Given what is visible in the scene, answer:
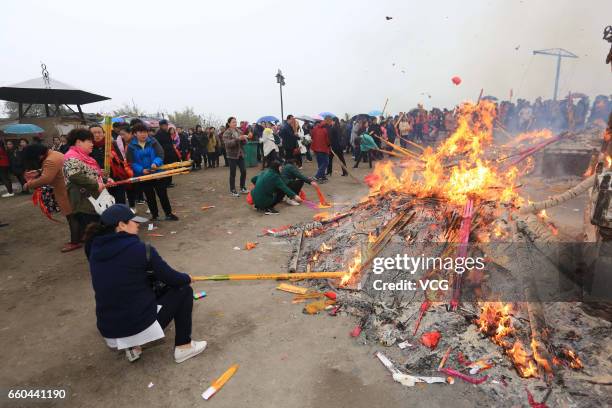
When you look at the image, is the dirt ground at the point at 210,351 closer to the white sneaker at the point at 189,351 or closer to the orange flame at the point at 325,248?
the white sneaker at the point at 189,351

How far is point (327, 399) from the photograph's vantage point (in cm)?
300

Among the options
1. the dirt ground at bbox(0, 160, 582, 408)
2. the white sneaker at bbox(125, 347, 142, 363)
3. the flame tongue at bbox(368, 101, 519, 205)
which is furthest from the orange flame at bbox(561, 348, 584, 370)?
the white sneaker at bbox(125, 347, 142, 363)

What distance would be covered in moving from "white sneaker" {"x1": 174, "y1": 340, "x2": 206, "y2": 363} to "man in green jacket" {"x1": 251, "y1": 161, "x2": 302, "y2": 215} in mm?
4925

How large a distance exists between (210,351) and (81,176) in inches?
138

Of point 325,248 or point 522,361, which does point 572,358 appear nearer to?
point 522,361

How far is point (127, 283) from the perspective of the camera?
307 centimetres

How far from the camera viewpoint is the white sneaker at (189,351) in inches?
138

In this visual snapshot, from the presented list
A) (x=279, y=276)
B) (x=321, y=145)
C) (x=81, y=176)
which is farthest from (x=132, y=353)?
(x=321, y=145)

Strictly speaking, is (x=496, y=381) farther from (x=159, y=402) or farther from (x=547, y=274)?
(x=159, y=402)

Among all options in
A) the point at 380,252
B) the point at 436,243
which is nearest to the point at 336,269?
the point at 380,252

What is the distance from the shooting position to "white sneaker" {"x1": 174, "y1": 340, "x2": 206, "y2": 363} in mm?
3502

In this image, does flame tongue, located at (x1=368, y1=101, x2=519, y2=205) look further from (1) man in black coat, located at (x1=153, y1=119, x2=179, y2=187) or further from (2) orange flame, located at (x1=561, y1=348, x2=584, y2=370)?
(1) man in black coat, located at (x1=153, y1=119, x2=179, y2=187)

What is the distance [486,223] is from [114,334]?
4865 mm

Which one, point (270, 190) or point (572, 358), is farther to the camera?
point (270, 190)
